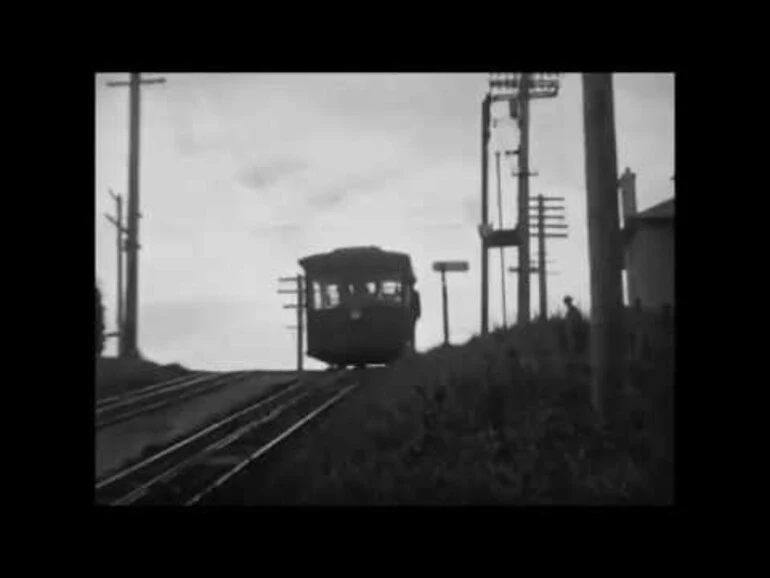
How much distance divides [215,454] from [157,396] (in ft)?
24.0

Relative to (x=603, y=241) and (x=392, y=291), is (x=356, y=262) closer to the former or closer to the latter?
(x=392, y=291)

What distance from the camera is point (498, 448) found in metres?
10.9

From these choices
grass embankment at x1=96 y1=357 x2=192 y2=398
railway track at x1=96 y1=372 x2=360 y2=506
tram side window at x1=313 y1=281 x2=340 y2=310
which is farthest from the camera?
tram side window at x1=313 y1=281 x2=340 y2=310

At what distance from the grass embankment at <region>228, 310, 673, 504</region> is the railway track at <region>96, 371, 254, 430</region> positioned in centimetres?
481

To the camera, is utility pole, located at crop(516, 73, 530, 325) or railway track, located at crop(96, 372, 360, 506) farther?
utility pole, located at crop(516, 73, 530, 325)

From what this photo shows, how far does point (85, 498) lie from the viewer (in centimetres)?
833

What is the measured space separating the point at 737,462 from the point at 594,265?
9.89ft

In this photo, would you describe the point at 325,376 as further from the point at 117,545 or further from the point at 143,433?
the point at 117,545

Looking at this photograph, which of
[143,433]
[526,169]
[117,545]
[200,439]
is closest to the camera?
[117,545]

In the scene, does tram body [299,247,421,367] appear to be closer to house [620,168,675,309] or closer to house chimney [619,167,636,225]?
house [620,168,675,309]

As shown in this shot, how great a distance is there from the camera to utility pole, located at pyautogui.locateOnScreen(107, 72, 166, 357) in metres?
26.4

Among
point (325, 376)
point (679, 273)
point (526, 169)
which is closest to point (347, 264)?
point (325, 376)

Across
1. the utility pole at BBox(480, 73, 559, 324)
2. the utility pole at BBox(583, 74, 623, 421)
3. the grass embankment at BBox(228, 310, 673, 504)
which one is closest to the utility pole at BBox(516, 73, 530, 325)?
the utility pole at BBox(480, 73, 559, 324)

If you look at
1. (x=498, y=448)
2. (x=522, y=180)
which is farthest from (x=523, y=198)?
(x=498, y=448)
